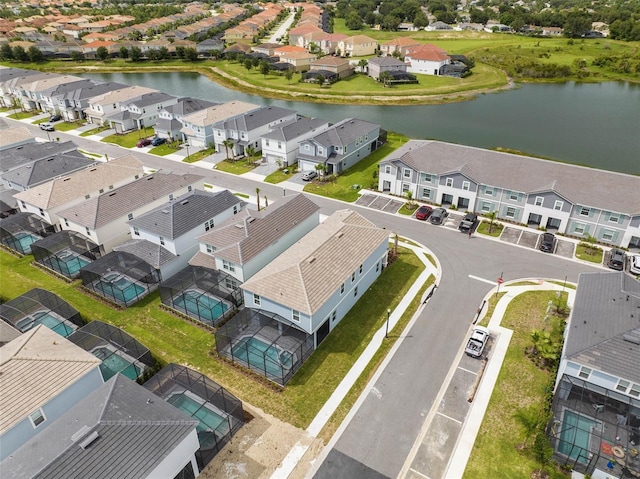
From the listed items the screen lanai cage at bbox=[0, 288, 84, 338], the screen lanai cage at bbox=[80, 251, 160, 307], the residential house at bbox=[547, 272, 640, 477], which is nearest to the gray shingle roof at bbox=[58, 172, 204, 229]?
the screen lanai cage at bbox=[80, 251, 160, 307]

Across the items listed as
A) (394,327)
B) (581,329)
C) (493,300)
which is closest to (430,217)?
(493,300)

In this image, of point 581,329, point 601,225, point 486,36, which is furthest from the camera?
point 486,36

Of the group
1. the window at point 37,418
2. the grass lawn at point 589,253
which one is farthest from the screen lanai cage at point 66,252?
the grass lawn at point 589,253

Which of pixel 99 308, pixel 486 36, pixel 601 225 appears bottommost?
pixel 99 308

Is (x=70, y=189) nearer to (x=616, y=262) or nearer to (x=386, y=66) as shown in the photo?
(x=616, y=262)

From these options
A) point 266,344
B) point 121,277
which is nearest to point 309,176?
point 121,277

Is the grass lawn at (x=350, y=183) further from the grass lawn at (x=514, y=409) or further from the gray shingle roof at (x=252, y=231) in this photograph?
the grass lawn at (x=514, y=409)

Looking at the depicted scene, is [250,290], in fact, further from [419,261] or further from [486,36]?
[486,36]

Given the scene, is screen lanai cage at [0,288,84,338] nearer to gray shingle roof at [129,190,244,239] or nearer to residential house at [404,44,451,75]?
gray shingle roof at [129,190,244,239]
